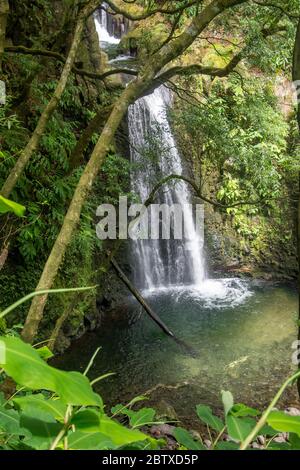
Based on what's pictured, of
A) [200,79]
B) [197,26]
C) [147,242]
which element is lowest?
[147,242]

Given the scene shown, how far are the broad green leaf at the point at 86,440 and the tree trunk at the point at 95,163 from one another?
220 cm

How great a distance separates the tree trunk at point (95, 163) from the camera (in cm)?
286

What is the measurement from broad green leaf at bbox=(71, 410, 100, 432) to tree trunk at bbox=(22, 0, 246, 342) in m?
2.23

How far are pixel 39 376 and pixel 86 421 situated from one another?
0.46 feet

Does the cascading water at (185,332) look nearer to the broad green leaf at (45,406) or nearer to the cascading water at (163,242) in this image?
the cascading water at (163,242)

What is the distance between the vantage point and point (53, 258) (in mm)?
2859

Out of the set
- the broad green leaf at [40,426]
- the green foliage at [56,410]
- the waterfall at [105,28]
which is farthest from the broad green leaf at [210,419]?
the waterfall at [105,28]

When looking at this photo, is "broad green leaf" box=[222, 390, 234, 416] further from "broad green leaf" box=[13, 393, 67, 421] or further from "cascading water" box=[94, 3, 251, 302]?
"cascading water" box=[94, 3, 251, 302]

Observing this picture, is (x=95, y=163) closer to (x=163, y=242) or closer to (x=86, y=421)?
(x=86, y=421)

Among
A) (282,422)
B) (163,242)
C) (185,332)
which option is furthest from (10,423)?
(163,242)
